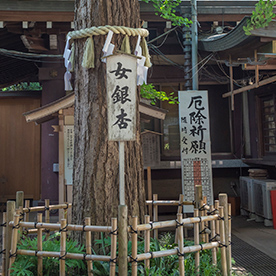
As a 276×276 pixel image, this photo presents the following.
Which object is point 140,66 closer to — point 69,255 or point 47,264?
point 69,255

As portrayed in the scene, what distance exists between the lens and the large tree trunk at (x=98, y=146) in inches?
155

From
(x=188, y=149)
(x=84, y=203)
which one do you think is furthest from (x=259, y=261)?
(x=84, y=203)

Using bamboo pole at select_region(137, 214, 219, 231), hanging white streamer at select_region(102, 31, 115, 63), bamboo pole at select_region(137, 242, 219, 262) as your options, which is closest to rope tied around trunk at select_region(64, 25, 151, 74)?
hanging white streamer at select_region(102, 31, 115, 63)

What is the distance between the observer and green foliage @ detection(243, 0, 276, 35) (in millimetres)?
5930

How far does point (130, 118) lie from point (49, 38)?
271 inches

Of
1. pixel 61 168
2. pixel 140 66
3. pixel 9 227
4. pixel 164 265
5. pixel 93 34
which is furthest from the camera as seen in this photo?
pixel 61 168

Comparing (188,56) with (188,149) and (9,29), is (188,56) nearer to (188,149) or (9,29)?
(188,149)

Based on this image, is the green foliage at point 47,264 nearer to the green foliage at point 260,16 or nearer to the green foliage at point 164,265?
the green foliage at point 164,265

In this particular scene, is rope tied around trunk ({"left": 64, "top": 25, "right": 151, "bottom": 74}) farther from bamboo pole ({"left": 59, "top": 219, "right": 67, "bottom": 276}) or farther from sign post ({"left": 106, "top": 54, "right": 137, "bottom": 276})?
bamboo pole ({"left": 59, "top": 219, "right": 67, "bottom": 276})

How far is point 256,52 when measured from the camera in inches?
269

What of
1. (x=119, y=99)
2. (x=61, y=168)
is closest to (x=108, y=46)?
(x=119, y=99)

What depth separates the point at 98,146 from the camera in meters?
3.96

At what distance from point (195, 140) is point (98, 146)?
12.9ft

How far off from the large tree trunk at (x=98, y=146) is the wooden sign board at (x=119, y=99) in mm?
505
